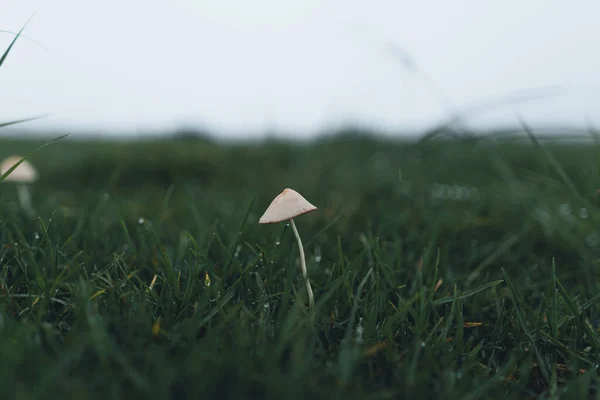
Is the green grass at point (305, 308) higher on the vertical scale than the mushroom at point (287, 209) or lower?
lower

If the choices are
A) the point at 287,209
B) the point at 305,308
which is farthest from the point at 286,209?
the point at 305,308

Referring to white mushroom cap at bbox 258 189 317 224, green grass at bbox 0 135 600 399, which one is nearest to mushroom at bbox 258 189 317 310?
white mushroom cap at bbox 258 189 317 224

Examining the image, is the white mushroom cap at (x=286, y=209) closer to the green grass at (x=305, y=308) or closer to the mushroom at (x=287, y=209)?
the mushroom at (x=287, y=209)

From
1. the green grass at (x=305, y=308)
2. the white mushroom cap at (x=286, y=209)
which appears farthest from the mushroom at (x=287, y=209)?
the green grass at (x=305, y=308)

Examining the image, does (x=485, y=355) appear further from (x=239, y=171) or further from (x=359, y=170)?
(x=239, y=171)

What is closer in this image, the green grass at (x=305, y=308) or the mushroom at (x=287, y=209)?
the green grass at (x=305, y=308)

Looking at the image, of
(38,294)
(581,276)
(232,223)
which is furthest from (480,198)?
(38,294)

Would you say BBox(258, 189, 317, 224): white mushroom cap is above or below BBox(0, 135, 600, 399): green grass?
above

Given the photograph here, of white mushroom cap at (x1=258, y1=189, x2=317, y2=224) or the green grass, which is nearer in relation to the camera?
the green grass

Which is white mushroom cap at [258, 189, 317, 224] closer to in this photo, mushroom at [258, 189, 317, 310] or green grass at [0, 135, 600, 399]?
mushroom at [258, 189, 317, 310]
